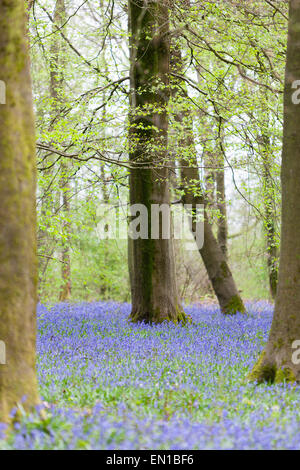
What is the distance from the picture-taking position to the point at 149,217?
11.4 meters

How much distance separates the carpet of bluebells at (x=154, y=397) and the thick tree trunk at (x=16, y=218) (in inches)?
15.3

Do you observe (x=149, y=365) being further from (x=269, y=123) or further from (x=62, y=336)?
(x=269, y=123)

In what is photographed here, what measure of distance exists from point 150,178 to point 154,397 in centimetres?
713

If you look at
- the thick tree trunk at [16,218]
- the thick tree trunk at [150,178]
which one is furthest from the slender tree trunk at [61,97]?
the thick tree trunk at [16,218]

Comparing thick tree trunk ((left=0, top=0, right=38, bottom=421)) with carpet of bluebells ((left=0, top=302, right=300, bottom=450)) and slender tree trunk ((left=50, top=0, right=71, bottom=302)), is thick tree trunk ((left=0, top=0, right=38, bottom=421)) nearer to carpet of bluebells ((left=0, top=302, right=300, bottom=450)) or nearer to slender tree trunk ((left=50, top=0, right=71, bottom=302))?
carpet of bluebells ((left=0, top=302, right=300, bottom=450))

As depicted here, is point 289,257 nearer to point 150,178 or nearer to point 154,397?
point 154,397

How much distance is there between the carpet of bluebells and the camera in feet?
12.0

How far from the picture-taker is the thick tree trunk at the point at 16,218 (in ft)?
14.0

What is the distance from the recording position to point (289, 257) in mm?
5977

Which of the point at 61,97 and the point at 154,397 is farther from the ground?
the point at 61,97

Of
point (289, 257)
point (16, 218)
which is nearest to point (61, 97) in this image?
point (289, 257)

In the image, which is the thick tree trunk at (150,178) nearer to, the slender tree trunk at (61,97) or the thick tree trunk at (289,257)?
the slender tree trunk at (61,97)
